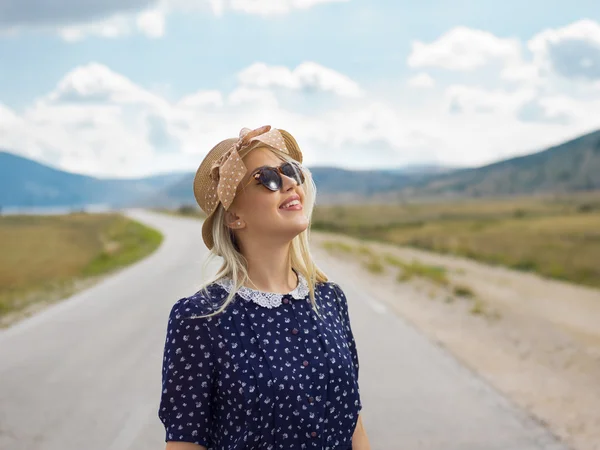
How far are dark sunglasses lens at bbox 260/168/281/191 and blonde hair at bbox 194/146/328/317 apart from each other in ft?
0.34

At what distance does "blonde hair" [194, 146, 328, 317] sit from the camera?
2664mm

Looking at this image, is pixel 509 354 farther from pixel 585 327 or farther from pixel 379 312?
pixel 585 327

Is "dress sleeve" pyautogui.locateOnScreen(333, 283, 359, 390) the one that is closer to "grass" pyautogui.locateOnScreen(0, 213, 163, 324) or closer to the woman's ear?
the woman's ear

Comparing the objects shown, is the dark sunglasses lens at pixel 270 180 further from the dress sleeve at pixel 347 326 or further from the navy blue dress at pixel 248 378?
the dress sleeve at pixel 347 326

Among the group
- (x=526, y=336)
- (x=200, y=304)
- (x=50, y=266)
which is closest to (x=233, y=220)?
(x=200, y=304)

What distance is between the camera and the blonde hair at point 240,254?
8.74ft

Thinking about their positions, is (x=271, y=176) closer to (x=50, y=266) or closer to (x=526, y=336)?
(x=526, y=336)

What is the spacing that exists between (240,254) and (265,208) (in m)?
0.20

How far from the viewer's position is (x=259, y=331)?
2539 mm

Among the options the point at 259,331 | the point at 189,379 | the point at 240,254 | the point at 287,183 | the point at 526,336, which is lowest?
the point at 526,336

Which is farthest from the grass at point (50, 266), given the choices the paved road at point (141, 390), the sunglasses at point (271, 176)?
the sunglasses at point (271, 176)

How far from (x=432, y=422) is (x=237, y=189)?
4513 mm

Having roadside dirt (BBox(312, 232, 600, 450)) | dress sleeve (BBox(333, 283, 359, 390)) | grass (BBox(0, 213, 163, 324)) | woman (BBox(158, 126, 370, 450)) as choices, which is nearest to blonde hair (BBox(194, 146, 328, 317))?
woman (BBox(158, 126, 370, 450))

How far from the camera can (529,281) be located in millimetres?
24141
